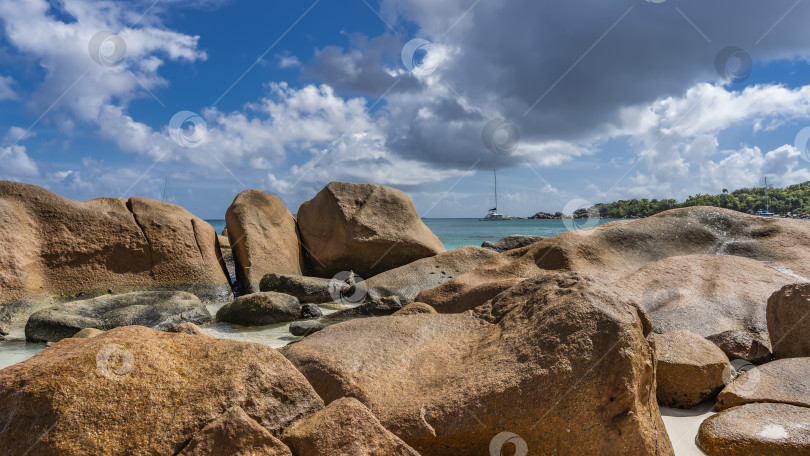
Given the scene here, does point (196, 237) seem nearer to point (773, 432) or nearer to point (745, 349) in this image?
point (745, 349)

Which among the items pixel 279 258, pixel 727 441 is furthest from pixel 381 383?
pixel 279 258

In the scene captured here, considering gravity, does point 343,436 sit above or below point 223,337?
below

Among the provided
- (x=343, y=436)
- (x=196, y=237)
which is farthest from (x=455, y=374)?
(x=196, y=237)

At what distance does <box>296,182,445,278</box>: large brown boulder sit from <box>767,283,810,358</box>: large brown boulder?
26.8 feet

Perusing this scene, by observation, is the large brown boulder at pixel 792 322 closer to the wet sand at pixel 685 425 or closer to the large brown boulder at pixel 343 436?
the wet sand at pixel 685 425

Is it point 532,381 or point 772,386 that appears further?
point 772,386

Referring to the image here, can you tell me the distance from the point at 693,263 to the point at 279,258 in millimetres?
8113

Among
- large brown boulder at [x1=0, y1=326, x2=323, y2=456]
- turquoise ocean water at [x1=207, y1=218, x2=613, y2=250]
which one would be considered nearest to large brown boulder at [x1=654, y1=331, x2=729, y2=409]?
large brown boulder at [x1=0, y1=326, x2=323, y2=456]

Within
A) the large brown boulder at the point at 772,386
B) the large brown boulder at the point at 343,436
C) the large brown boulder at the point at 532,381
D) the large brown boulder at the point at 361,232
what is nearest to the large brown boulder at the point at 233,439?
the large brown boulder at the point at 343,436

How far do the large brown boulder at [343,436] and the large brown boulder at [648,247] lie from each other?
4.63 m

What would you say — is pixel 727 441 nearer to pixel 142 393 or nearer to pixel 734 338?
pixel 734 338

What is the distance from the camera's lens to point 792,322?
479 cm

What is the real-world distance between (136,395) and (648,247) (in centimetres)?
860

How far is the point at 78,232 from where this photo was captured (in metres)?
9.10
